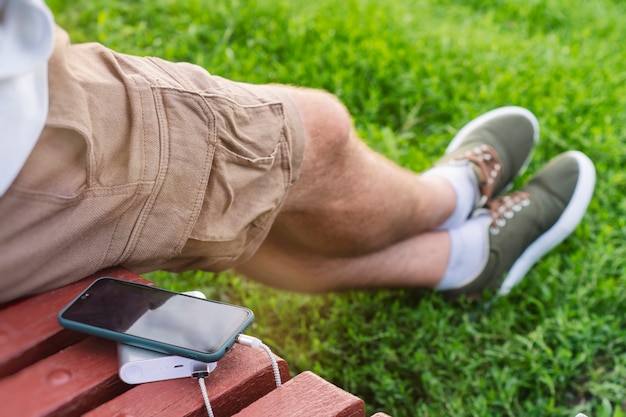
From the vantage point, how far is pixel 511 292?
100 inches

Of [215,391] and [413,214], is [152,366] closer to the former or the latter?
[215,391]

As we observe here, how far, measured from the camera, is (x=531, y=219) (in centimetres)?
265

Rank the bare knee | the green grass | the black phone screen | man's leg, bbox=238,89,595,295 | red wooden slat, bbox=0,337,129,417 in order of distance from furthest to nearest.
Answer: the green grass < man's leg, bbox=238,89,595,295 < the bare knee < the black phone screen < red wooden slat, bbox=0,337,129,417

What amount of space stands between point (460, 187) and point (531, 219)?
321 mm

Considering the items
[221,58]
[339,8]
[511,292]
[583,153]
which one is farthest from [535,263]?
[339,8]

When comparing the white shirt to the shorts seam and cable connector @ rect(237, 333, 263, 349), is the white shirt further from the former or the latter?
cable connector @ rect(237, 333, 263, 349)

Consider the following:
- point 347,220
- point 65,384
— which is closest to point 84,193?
point 65,384

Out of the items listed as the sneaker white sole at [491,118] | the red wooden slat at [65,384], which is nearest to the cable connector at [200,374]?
the red wooden slat at [65,384]

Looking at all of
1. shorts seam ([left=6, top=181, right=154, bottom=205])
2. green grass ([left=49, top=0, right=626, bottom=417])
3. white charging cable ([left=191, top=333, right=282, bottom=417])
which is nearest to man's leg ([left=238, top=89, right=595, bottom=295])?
green grass ([left=49, top=0, right=626, bottom=417])

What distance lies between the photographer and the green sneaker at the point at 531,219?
2.53 m

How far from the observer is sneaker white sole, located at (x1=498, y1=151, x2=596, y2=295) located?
8.44 feet

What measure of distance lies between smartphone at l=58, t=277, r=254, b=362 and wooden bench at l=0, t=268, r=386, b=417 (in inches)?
1.7

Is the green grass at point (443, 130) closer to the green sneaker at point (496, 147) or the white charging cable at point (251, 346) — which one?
the green sneaker at point (496, 147)

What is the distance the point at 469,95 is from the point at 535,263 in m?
1.10
